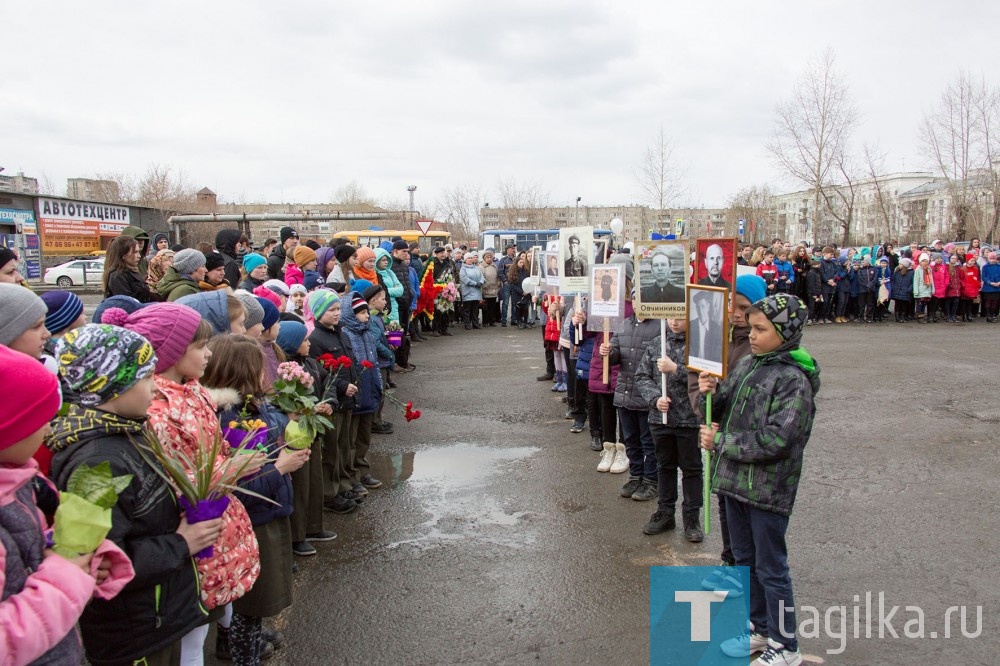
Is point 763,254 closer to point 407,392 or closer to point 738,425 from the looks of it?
point 407,392

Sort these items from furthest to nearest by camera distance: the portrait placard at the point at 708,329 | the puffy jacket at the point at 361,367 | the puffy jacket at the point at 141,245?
the puffy jacket at the point at 141,245 < the puffy jacket at the point at 361,367 < the portrait placard at the point at 708,329

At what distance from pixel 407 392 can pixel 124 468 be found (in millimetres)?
8337

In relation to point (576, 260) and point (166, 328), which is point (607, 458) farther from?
point (166, 328)

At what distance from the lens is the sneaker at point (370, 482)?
6.63 meters

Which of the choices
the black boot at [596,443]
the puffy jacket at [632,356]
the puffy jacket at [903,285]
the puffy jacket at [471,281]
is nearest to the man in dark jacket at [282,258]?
the black boot at [596,443]

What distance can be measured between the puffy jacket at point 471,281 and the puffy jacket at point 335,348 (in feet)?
41.2

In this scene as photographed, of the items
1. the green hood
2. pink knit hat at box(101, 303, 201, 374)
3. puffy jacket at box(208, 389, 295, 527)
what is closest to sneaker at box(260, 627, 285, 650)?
puffy jacket at box(208, 389, 295, 527)

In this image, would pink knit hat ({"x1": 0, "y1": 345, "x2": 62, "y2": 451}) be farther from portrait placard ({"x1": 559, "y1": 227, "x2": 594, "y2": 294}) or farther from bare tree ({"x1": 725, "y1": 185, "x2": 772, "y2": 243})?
bare tree ({"x1": 725, "y1": 185, "x2": 772, "y2": 243})

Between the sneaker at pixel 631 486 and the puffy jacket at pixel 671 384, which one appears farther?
the sneaker at pixel 631 486

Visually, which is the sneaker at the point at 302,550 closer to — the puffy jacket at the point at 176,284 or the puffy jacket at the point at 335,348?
the puffy jacket at the point at 335,348

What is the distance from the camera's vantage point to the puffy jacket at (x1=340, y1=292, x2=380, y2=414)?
6.52 meters

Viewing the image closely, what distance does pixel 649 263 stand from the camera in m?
5.36

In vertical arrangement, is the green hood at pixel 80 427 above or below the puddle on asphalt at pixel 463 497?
above

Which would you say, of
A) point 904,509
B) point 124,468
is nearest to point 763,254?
point 904,509
